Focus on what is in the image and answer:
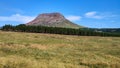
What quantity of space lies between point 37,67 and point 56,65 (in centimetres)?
214

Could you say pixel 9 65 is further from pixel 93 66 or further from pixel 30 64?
pixel 93 66

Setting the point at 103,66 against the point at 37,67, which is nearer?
the point at 37,67

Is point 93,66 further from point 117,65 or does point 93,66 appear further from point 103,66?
point 117,65

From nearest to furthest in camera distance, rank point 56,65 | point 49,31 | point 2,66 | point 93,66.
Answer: point 2,66, point 56,65, point 93,66, point 49,31

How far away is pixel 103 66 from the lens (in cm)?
2280

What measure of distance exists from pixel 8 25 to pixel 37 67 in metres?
119

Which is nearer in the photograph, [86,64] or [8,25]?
[86,64]

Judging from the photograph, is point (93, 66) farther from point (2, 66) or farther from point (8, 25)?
point (8, 25)

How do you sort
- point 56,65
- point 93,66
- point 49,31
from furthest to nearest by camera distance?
point 49,31 < point 93,66 < point 56,65

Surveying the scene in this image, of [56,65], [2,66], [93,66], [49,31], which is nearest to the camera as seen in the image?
[2,66]

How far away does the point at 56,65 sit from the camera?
2041 cm

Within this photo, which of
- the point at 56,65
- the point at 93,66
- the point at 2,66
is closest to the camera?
the point at 2,66

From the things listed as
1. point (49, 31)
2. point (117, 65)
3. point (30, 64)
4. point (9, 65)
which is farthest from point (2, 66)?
point (49, 31)

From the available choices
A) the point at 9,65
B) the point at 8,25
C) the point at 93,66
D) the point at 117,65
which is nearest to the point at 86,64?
the point at 93,66
